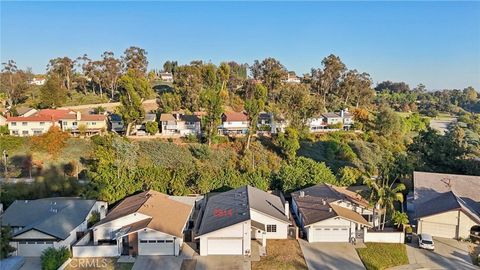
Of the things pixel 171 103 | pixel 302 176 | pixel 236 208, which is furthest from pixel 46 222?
pixel 171 103

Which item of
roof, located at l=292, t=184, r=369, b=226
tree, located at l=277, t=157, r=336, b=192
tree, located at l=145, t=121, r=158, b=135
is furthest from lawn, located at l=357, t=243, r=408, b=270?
tree, located at l=145, t=121, r=158, b=135

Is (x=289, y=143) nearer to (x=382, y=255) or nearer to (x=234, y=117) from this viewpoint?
(x=234, y=117)

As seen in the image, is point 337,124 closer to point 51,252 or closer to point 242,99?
point 242,99

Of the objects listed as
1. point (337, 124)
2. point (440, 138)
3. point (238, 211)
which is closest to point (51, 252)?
point (238, 211)

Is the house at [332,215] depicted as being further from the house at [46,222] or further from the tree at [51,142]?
the tree at [51,142]

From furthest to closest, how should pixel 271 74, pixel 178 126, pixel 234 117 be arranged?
pixel 271 74 → pixel 234 117 → pixel 178 126

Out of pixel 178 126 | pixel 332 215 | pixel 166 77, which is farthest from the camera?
pixel 166 77

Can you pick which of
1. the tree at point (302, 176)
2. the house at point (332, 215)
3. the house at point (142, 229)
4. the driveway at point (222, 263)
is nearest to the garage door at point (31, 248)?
the house at point (142, 229)
